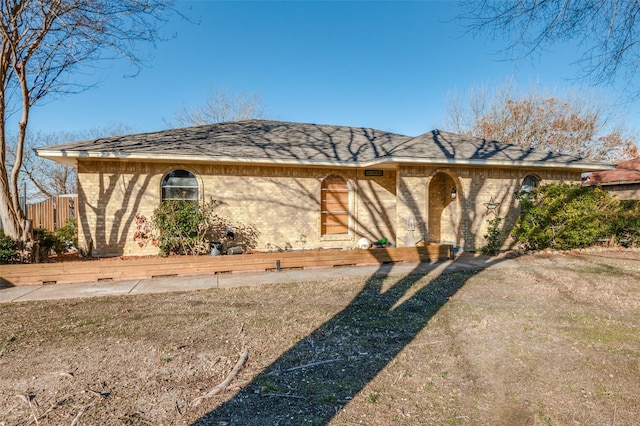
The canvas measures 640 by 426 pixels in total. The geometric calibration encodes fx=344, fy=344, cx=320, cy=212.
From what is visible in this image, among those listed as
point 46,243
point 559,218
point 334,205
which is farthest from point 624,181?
point 46,243

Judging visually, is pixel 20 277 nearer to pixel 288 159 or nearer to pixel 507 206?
pixel 288 159

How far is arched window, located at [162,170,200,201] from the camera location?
1020cm

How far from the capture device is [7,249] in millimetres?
7762

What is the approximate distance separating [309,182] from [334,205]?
3.88ft

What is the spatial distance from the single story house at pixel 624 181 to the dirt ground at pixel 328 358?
14.3 meters

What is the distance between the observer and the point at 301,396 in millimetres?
2973

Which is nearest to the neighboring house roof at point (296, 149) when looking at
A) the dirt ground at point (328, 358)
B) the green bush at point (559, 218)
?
the green bush at point (559, 218)

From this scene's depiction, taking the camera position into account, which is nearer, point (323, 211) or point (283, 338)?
point (283, 338)

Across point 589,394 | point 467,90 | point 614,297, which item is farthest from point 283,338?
point 467,90

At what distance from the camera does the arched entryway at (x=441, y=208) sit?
12.4 metres

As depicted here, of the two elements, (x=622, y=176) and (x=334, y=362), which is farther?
(x=622, y=176)

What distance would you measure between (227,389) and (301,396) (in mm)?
684

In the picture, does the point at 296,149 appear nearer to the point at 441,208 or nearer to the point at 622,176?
the point at 441,208

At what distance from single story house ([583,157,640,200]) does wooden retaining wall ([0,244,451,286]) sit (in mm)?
13462
